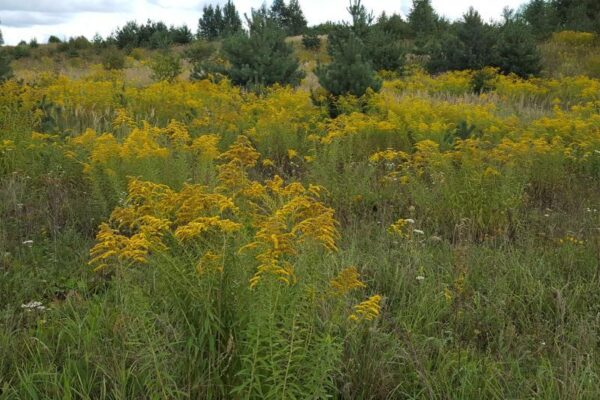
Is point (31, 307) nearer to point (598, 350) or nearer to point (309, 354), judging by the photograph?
point (309, 354)

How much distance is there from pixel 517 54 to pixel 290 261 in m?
16.8

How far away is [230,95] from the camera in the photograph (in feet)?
33.8

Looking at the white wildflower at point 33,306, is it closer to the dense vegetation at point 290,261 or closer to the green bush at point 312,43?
the dense vegetation at point 290,261

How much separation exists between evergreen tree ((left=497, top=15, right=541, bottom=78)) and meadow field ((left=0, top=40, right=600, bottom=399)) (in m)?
10.9

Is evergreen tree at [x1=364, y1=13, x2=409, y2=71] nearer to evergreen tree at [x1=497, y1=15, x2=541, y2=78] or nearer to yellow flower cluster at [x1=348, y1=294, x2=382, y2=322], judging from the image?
evergreen tree at [x1=497, y1=15, x2=541, y2=78]

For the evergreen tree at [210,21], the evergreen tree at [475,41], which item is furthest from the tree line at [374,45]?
the evergreen tree at [210,21]

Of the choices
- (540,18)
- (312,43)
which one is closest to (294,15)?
(312,43)

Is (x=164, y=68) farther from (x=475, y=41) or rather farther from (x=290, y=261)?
(x=290, y=261)

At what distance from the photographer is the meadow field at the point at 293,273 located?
2.45 metres

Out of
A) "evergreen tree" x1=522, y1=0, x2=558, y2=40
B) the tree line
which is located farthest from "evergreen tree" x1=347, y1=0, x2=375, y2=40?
"evergreen tree" x1=522, y1=0, x2=558, y2=40

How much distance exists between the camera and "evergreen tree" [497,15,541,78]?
17406 millimetres

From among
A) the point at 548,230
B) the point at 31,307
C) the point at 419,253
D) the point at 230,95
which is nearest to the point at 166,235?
the point at 31,307

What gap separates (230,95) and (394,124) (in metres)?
3.61

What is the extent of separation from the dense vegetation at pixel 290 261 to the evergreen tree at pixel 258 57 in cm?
439
